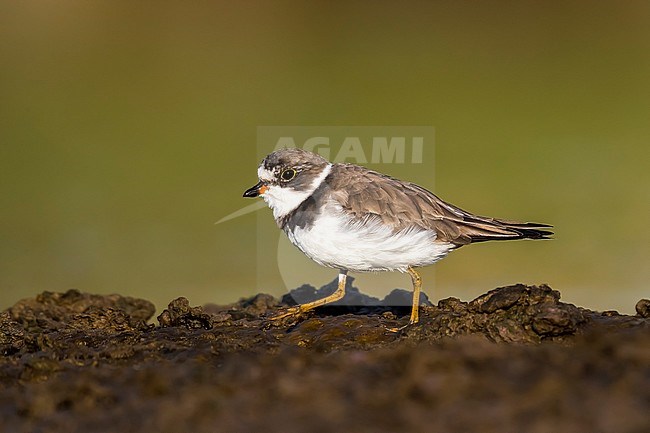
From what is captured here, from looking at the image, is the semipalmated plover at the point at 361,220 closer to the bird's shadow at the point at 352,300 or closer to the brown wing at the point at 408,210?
the brown wing at the point at 408,210

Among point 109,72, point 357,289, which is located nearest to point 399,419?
point 357,289

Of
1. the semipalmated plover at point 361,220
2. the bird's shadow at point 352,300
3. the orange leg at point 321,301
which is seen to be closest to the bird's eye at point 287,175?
the semipalmated plover at point 361,220

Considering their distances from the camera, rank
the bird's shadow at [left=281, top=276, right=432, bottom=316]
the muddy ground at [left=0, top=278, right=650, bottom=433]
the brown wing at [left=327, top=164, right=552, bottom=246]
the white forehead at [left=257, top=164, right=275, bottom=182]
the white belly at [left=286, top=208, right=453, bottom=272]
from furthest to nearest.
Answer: the bird's shadow at [left=281, top=276, right=432, bottom=316]
the white forehead at [left=257, top=164, right=275, bottom=182]
the brown wing at [left=327, top=164, right=552, bottom=246]
the white belly at [left=286, top=208, right=453, bottom=272]
the muddy ground at [left=0, top=278, right=650, bottom=433]

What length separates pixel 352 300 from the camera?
8180 millimetres

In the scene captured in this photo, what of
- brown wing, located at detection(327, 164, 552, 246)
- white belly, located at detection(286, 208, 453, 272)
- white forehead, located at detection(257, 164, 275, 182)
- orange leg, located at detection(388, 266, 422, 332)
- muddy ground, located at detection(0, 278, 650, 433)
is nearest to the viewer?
muddy ground, located at detection(0, 278, 650, 433)

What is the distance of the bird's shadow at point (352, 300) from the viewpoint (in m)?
7.79

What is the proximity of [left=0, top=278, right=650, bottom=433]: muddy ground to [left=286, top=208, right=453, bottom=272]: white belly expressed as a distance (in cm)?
70

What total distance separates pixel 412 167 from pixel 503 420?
26.8 ft

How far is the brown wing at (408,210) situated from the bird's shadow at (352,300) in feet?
2.69

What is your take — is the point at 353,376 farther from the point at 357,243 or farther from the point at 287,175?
the point at 287,175

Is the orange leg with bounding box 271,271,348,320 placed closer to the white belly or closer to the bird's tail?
the white belly

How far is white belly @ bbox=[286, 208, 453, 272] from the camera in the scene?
23.4 feet

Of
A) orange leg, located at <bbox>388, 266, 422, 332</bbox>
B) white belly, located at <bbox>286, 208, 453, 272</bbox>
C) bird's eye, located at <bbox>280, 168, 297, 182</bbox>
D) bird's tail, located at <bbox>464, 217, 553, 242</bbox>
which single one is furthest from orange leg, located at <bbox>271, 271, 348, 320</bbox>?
bird's tail, located at <bbox>464, 217, 553, 242</bbox>

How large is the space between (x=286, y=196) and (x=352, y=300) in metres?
1.27
